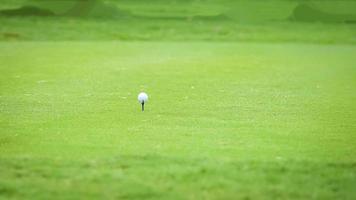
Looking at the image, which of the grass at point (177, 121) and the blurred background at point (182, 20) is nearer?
the grass at point (177, 121)

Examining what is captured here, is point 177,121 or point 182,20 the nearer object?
point 177,121

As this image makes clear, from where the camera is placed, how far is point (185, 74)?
72.2 ft

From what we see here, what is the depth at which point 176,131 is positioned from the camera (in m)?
12.1

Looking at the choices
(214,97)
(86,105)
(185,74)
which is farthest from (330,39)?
(86,105)

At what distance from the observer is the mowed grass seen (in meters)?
8.92

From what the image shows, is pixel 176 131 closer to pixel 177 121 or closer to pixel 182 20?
pixel 177 121

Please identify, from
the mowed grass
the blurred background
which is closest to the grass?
the mowed grass

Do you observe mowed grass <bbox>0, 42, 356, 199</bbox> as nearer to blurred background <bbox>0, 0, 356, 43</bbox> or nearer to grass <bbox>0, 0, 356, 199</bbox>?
grass <bbox>0, 0, 356, 199</bbox>

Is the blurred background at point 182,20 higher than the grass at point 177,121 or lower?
higher

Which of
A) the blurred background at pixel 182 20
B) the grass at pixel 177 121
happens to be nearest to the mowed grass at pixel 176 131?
the grass at pixel 177 121

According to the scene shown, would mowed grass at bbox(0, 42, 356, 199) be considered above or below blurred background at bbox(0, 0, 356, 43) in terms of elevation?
below

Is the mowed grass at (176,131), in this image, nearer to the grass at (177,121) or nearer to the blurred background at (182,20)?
the grass at (177,121)

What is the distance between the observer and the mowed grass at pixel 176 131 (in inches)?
351

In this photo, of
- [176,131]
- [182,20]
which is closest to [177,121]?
[176,131]
